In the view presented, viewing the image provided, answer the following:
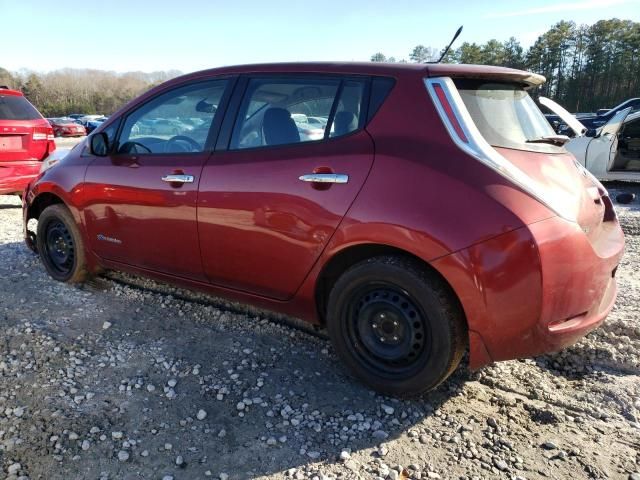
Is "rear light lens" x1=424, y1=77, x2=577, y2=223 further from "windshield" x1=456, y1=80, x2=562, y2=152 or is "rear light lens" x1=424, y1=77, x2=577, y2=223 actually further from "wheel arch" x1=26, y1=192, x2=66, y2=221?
"wheel arch" x1=26, y1=192, x2=66, y2=221

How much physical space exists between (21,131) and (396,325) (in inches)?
274

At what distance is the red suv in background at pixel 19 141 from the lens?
721 centimetres

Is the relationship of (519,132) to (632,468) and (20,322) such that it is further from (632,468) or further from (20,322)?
(20,322)

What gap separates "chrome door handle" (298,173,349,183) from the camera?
2.72 metres

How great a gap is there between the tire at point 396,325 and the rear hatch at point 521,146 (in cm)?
66

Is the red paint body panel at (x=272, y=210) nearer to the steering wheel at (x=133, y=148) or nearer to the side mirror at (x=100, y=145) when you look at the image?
the steering wheel at (x=133, y=148)

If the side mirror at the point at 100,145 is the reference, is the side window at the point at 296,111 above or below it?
above

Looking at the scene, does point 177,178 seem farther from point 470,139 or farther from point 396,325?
point 470,139

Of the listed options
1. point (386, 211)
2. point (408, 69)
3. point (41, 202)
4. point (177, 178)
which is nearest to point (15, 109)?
point (41, 202)

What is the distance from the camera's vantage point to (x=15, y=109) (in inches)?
295

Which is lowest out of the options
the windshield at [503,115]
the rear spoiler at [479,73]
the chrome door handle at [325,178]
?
the chrome door handle at [325,178]

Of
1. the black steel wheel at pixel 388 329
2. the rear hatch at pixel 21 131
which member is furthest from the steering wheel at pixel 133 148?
the rear hatch at pixel 21 131

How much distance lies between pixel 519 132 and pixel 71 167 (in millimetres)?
3511

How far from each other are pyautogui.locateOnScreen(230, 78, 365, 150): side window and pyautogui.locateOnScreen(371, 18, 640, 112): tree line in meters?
57.0
